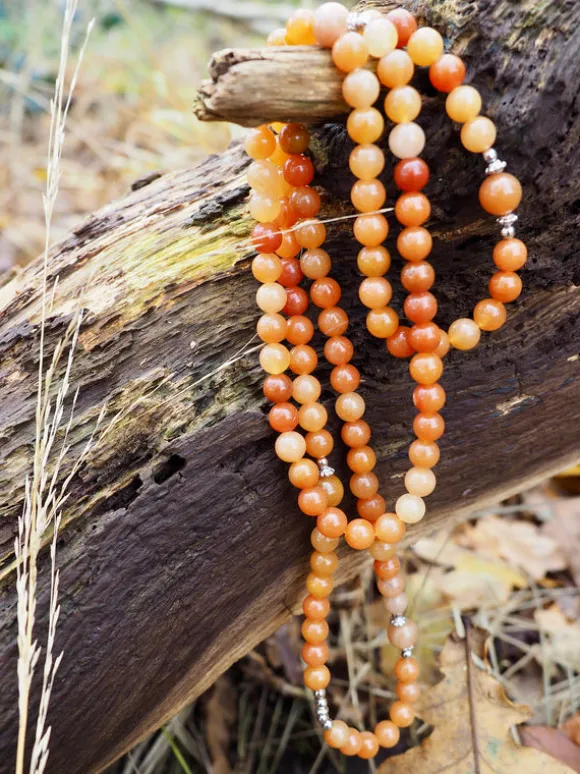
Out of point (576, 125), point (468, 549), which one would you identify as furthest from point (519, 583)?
point (576, 125)

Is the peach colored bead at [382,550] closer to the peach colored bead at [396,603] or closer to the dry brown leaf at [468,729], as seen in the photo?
the peach colored bead at [396,603]

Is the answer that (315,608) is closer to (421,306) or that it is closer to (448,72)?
(421,306)

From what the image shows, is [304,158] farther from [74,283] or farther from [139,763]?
[139,763]

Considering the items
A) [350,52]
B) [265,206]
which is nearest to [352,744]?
[265,206]

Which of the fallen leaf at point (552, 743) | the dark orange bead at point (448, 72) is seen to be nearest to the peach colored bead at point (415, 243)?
the dark orange bead at point (448, 72)

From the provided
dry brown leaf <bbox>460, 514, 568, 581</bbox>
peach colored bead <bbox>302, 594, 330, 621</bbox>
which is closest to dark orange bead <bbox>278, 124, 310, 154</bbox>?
peach colored bead <bbox>302, 594, 330, 621</bbox>
